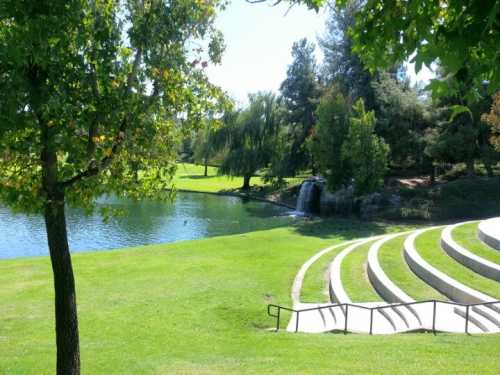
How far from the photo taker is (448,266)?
14.3m

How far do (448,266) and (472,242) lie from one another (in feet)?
8.11

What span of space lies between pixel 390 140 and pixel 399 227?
13.1 m

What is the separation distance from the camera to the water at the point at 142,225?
25016mm

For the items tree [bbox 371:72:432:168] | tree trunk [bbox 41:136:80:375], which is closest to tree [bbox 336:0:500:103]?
tree trunk [bbox 41:136:80:375]

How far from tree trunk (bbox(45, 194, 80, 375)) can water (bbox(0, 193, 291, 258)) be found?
1339 cm

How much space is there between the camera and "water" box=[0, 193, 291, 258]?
25.0m

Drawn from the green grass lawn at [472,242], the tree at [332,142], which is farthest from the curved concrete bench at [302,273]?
the tree at [332,142]

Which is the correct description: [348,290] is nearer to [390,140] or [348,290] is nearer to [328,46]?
[390,140]

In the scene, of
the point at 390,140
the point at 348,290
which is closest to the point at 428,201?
the point at 390,140

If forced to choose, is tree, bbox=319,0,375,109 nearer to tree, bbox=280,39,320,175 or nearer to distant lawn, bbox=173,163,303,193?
tree, bbox=280,39,320,175

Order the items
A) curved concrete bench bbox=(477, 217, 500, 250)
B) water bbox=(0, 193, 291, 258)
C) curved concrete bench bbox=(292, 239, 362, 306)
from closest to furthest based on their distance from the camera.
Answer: curved concrete bench bbox=(292, 239, 362, 306) → curved concrete bench bbox=(477, 217, 500, 250) → water bbox=(0, 193, 291, 258)

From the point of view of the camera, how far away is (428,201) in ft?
100

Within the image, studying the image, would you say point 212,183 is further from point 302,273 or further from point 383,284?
point 383,284

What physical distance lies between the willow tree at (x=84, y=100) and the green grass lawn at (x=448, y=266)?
29.7 feet
